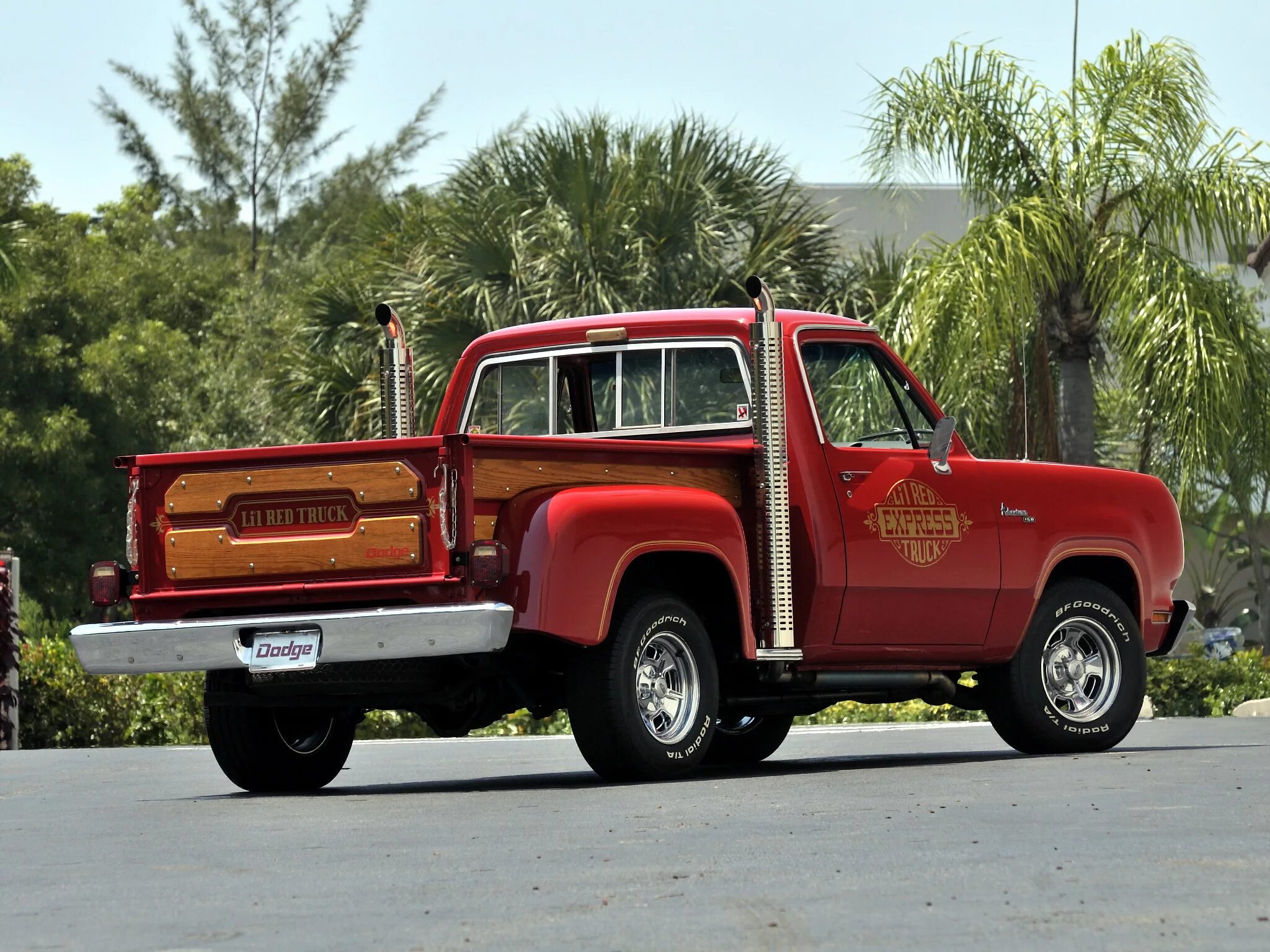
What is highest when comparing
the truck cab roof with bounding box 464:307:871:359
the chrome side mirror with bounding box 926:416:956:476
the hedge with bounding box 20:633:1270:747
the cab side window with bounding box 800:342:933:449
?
the truck cab roof with bounding box 464:307:871:359

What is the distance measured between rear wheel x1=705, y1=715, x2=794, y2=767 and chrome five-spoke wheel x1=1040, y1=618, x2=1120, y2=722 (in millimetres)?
1444

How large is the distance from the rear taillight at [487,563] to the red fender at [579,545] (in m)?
0.12

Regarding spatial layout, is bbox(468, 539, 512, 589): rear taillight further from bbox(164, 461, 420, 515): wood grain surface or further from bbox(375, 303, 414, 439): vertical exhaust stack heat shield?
bbox(375, 303, 414, 439): vertical exhaust stack heat shield

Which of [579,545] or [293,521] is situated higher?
[293,521]

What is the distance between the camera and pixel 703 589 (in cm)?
1016

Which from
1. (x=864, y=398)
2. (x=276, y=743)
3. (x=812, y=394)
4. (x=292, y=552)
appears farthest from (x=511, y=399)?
(x=292, y=552)

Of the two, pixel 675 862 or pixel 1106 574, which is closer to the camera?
pixel 675 862

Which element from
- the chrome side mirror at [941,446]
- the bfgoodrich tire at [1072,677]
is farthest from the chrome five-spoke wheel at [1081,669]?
the chrome side mirror at [941,446]

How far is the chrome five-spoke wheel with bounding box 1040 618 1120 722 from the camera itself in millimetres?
11430

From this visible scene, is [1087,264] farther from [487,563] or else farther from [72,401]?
[72,401]

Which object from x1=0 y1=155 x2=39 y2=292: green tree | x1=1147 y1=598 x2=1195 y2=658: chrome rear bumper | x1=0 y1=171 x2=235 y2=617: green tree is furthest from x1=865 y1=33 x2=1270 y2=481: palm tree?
x1=0 y1=155 x2=39 y2=292: green tree

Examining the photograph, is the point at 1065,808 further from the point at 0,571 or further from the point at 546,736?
the point at 0,571

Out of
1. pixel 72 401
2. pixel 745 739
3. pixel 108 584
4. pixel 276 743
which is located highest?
pixel 72 401

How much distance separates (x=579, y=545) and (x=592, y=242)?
14.1 m
